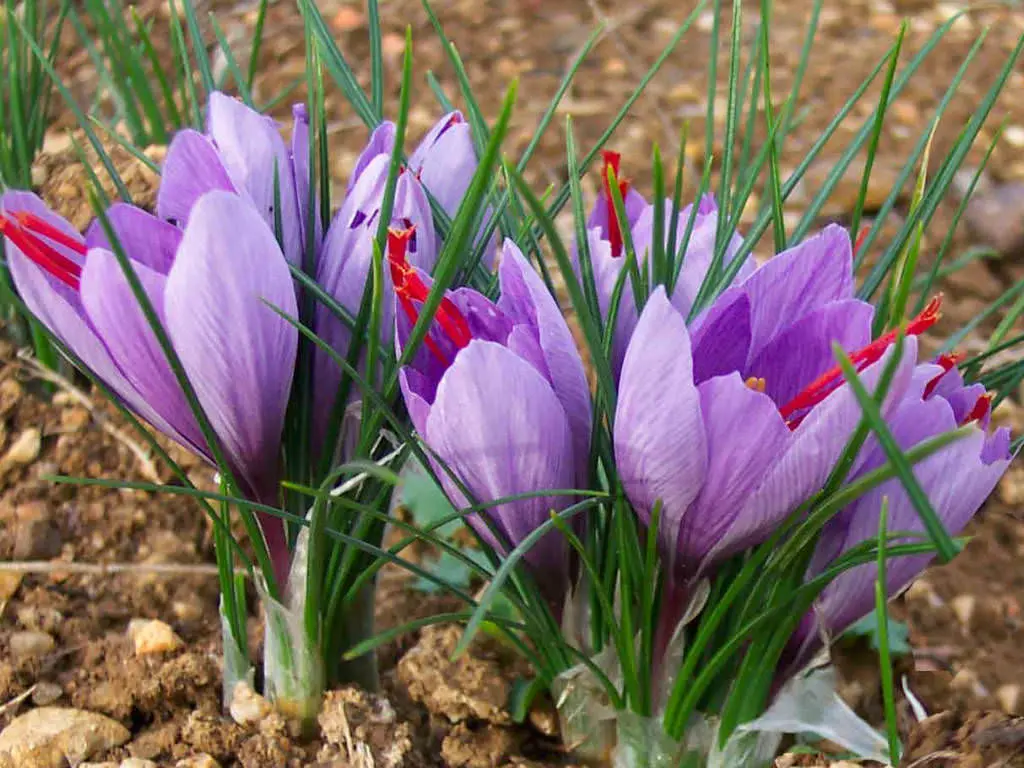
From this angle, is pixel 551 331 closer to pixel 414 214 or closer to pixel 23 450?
pixel 414 214

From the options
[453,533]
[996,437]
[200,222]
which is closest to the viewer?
[200,222]

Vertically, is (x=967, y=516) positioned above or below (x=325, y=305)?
below

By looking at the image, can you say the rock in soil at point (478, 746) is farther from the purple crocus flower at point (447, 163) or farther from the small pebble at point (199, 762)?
the purple crocus flower at point (447, 163)

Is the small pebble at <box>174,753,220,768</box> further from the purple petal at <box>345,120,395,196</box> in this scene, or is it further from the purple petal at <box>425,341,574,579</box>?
the purple petal at <box>345,120,395,196</box>

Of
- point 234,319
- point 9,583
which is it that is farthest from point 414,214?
point 9,583

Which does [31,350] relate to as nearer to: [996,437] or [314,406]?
[314,406]

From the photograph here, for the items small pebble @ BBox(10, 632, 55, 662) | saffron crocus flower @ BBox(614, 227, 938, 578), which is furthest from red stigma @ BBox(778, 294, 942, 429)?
small pebble @ BBox(10, 632, 55, 662)

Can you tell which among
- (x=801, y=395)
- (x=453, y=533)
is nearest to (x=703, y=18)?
(x=453, y=533)
